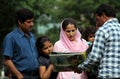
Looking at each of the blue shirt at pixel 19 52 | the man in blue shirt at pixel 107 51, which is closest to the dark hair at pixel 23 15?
the blue shirt at pixel 19 52

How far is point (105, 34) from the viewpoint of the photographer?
21.6 feet

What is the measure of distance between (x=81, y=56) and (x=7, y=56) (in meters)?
1.04

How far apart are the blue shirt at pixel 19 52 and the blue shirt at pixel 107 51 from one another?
1.10 m

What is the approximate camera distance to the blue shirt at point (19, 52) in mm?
7344

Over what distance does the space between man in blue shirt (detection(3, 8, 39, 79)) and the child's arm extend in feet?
0.23

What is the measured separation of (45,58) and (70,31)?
1.70 ft

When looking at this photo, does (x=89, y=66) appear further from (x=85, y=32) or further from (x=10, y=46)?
(x=85, y=32)

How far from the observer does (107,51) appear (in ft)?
21.6

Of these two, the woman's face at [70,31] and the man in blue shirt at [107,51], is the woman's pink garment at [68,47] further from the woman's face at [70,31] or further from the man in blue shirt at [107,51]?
the man in blue shirt at [107,51]

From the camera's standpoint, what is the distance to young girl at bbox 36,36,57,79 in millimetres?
7512

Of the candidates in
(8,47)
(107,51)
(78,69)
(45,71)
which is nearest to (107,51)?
(107,51)

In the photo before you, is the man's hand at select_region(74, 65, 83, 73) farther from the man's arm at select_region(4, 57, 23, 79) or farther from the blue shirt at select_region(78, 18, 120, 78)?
the man's arm at select_region(4, 57, 23, 79)

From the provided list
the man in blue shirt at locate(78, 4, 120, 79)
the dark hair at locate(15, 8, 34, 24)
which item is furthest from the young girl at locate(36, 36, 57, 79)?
the man in blue shirt at locate(78, 4, 120, 79)

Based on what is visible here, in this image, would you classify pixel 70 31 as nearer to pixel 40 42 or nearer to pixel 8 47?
pixel 40 42
